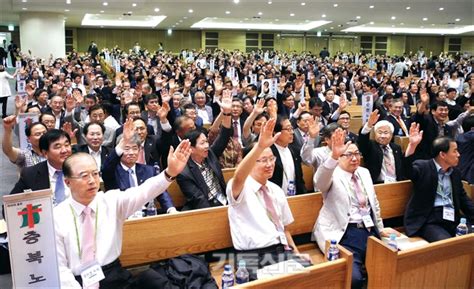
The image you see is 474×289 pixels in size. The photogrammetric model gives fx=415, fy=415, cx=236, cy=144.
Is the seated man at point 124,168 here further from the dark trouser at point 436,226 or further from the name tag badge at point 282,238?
the dark trouser at point 436,226

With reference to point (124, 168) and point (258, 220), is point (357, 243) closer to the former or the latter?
point (258, 220)

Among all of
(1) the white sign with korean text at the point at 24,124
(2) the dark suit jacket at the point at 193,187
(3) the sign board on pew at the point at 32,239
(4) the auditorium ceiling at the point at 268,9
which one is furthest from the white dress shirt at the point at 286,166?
(4) the auditorium ceiling at the point at 268,9

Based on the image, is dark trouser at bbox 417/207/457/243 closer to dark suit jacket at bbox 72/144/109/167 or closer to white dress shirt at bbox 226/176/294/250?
white dress shirt at bbox 226/176/294/250

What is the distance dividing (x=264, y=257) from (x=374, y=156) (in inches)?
78.6

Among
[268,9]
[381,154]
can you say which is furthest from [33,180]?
[268,9]

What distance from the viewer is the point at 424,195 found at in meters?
3.40

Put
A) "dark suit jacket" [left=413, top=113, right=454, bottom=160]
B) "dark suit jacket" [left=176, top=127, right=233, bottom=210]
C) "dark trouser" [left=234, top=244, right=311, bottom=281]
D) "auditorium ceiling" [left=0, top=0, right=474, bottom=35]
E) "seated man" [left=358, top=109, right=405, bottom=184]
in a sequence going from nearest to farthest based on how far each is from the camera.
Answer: "dark trouser" [left=234, top=244, right=311, bottom=281] < "dark suit jacket" [left=176, top=127, right=233, bottom=210] < "seated man" [left=358, top=109, right=405, bottom=184] < "dark suit jacket" [left=413, top=113, right=454, bottom=160] < "auditorium ceiling" [left=0, top=0, right=474, bottom=35]

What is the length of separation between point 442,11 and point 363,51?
13.4 metres

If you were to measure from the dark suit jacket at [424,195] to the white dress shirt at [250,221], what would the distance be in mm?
1381

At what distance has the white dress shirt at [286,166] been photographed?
3.65 meters

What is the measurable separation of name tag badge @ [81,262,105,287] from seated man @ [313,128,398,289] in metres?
1.57

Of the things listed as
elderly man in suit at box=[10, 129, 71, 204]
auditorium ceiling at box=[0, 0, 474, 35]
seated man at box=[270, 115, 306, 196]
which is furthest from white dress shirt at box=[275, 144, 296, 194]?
auditorium ceiling at box=[0, 0, 474, 35]

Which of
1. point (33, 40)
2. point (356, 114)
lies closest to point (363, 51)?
point (33, 40)

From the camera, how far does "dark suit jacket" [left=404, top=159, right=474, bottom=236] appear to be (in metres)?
3.37
